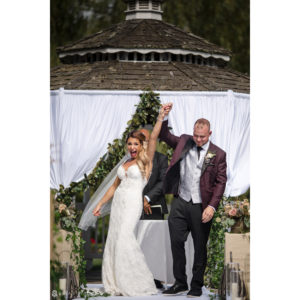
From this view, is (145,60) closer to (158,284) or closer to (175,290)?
(158,284)

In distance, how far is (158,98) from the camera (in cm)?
1284

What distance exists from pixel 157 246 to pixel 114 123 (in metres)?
2.04

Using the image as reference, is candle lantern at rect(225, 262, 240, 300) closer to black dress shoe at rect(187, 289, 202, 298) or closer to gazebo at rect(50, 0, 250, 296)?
black dress shoe at rect(187, 289, 202, 298)

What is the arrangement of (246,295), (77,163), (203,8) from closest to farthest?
(246,295), (77,163), (203,8)

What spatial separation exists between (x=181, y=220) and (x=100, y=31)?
348 cm

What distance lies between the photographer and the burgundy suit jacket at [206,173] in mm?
12211

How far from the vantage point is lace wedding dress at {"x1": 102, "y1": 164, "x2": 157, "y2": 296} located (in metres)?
12.2

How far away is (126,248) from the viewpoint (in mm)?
12188

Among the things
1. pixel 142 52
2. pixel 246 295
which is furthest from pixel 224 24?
pixel 246 295

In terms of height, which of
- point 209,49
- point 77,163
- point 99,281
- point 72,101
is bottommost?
point 99,281

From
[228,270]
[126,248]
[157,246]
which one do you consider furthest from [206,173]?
[126,248]

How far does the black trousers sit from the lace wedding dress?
46 centimetres

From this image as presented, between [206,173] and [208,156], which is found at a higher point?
[208,156]

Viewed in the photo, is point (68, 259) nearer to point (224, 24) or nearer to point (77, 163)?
point (77, 163)
